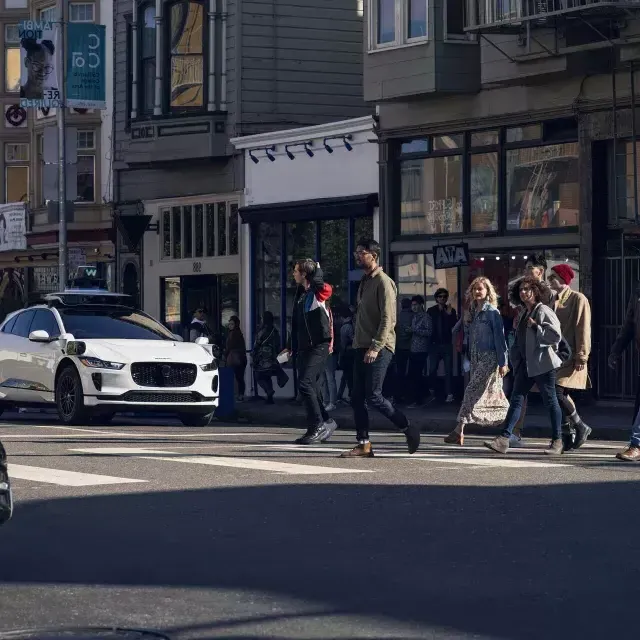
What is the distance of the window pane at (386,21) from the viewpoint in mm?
27812

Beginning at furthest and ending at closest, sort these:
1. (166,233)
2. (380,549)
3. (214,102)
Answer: (166,233), (214,102), (380,549)

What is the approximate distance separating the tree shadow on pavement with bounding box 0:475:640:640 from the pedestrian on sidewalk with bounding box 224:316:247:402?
56.8ft

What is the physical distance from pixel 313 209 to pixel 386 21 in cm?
396

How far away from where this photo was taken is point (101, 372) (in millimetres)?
19844

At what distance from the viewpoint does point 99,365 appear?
1989 cm

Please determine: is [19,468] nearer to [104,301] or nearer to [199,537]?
[199,537]

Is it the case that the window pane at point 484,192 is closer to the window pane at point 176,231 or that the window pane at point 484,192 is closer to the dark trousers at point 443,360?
the dark trousers at point 443,360

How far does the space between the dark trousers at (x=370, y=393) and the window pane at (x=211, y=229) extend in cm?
1967

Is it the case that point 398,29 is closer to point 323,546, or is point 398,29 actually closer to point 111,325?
point 111,325

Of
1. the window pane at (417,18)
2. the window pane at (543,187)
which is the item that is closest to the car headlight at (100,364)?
the window pane at (543,187)

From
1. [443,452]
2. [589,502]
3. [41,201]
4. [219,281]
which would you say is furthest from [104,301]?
[41,201]

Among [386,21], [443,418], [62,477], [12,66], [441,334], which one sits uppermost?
[12,66]

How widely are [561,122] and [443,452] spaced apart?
10.6 m

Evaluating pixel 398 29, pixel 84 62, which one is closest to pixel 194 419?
pixel 398 29
